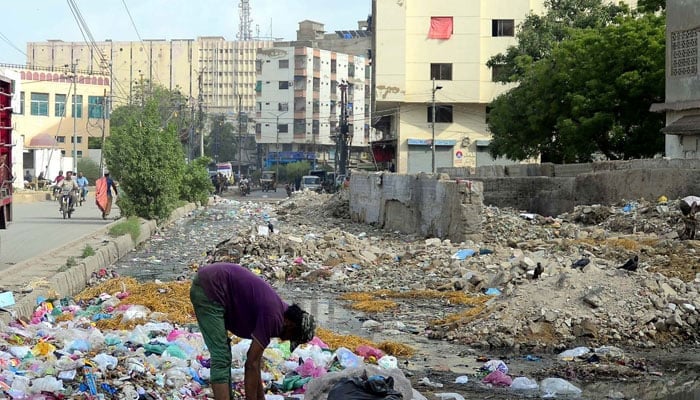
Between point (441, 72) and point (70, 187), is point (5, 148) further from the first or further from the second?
point (441, 72)

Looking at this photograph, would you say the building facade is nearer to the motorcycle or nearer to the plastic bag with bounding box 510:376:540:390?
the motorcycle

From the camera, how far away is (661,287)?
461 inches

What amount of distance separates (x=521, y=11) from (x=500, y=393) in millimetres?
56913

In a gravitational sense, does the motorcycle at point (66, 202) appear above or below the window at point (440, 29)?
below

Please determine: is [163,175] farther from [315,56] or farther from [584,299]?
[315,56]

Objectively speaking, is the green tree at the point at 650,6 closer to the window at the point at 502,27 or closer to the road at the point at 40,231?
the road at the point at 40,231

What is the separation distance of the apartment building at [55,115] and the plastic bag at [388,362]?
184ft

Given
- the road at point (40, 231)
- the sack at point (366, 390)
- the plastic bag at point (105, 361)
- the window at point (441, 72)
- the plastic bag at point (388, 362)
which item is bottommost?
the plastic bag at point (388, 362)

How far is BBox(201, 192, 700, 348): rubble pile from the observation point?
35.9 feet

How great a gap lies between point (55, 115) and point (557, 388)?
70.2 metres

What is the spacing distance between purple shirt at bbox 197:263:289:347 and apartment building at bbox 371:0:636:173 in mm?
55227

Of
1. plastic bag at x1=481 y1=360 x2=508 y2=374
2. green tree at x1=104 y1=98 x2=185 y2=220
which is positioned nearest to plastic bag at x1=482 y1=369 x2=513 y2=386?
plastic bag at x1=481 y1=360 x2=508 y2=374

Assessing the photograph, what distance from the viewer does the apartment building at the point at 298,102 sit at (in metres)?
104

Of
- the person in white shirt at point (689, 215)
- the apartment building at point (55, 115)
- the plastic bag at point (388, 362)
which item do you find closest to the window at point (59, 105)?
the apartment building at point (55, 115)
